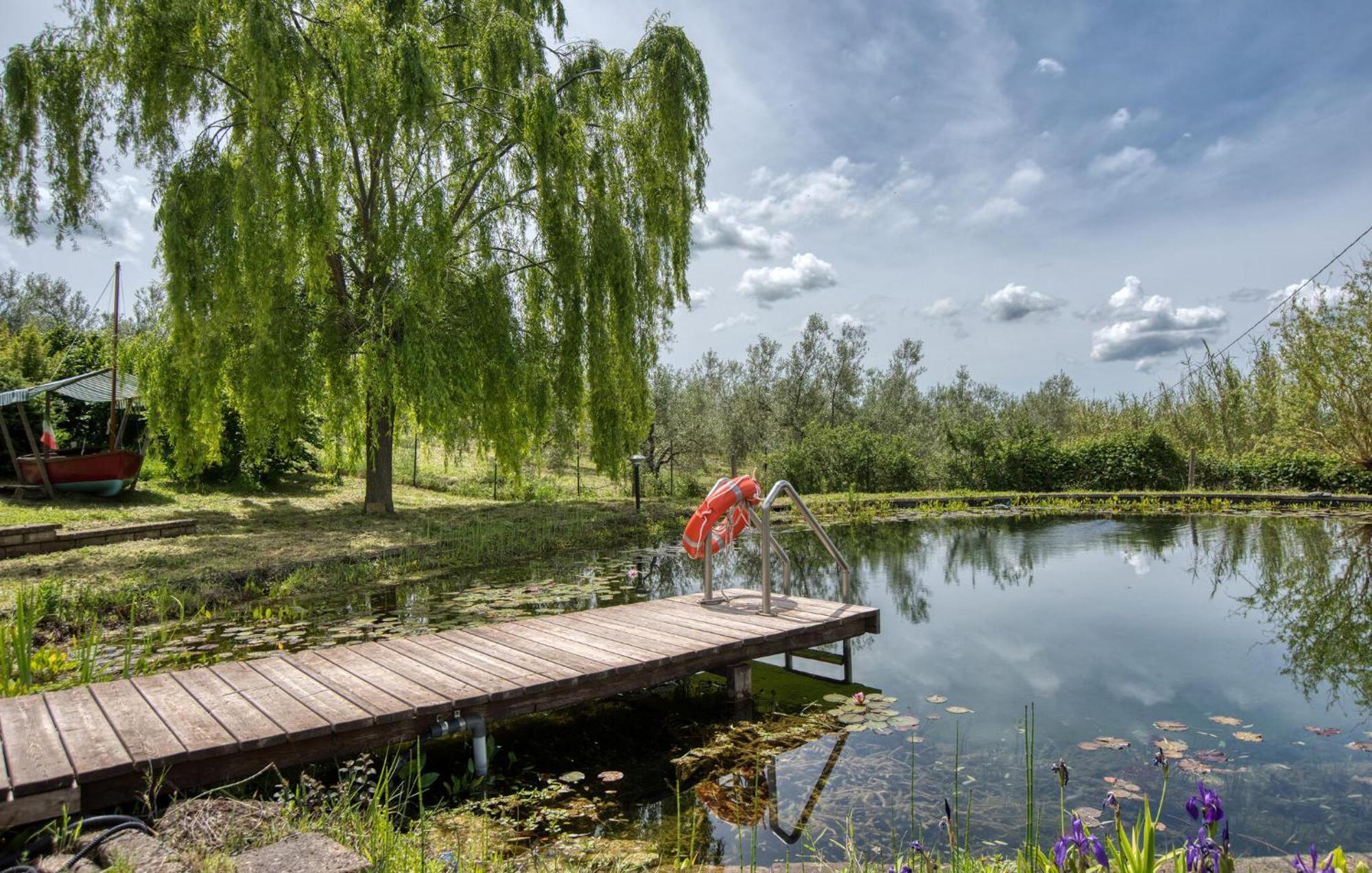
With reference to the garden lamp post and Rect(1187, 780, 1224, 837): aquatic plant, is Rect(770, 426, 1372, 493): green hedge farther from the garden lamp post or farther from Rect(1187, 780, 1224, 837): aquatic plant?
Rect(1187, 780, 1224, 837): aquatic plant

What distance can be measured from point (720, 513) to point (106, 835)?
3752 millimetres

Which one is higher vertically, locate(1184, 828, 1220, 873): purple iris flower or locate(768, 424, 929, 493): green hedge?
locate(768, 424, 929, 493): green hedge

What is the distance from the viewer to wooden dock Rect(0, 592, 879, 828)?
3.03 m

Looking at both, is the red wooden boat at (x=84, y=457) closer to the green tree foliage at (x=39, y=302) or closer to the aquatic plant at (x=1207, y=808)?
the aquatic plant at (x=1207, y=808)

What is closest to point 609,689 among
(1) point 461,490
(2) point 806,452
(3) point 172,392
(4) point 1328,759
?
(4) point 1328,759

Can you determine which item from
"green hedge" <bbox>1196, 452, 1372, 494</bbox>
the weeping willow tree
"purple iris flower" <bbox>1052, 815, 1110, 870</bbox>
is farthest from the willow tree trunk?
"green hedge" <bbox>1196, 452, 1372, 494</bbox>

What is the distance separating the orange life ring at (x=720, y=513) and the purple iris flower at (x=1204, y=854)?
151 inches

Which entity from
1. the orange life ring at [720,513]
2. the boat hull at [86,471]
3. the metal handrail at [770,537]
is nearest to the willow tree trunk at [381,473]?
the boat hull at [86,471]

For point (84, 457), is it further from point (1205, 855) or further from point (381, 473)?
point (1205, 855)

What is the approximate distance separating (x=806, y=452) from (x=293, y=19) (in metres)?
13.2

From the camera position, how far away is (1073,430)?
85.7 feet

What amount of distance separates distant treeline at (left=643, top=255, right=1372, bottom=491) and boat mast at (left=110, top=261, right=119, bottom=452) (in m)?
10.7

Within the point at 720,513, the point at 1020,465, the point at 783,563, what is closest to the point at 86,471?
the point at 720,513

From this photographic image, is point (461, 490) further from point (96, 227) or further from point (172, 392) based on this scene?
point (96, 227)
